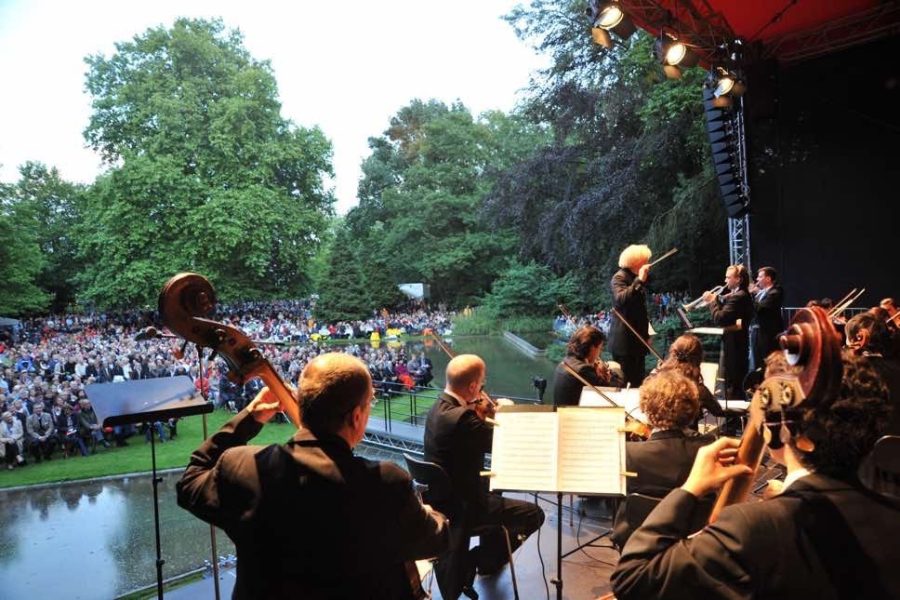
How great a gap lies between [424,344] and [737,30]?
10030 mm

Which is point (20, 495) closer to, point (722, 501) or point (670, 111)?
point (722, 501)

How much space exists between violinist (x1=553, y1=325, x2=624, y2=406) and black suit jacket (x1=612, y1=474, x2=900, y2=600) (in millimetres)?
2860

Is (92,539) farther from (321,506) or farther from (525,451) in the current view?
(321,506)

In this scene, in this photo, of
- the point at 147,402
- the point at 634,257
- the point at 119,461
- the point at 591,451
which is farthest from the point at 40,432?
the point at 591,451

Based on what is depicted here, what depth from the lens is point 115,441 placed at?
8961 mm

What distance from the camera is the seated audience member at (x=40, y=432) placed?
8031mm

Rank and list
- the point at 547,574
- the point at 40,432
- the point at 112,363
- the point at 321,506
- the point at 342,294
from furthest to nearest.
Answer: the point at 342,294, the point at 112,363, the point at 40,432, the point at 547,574, the point at 321,506

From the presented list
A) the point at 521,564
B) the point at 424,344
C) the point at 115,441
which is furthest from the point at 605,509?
the point at 424,344

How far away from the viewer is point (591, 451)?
2.50m

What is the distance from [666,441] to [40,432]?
8.76 metres

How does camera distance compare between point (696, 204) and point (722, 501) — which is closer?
point (722, 501)

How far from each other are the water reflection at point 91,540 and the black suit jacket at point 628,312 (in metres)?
4.03

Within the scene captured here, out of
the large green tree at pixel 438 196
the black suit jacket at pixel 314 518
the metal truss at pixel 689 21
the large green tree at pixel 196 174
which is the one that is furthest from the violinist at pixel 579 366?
the large green tree at pixel 438 196

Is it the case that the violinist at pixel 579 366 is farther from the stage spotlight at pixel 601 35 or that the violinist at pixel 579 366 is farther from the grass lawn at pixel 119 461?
the stage spotlight at pixel 601 35
